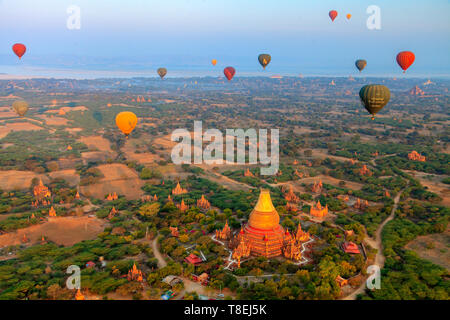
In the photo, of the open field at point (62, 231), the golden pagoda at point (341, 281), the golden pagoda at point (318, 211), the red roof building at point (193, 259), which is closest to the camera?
the golden pagoda at point (341, 281)

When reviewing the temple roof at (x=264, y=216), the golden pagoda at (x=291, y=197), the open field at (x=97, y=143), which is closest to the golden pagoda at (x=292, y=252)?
the temple roof at (x=264, y=216)

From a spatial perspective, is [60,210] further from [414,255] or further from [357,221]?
[414,255]

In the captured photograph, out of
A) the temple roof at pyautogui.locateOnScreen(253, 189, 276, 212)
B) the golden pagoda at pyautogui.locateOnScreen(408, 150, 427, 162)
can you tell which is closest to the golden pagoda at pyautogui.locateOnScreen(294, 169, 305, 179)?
the golden pagoda at pyautogui.locateOnScreen(408, 150, 427, 162)

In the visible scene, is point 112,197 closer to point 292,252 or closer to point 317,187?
point 292,252

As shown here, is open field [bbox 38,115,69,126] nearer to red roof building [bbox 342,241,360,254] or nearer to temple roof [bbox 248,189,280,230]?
temple roof [bbox 248,189,280,230]

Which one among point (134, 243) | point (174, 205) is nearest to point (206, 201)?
point (174, 205)

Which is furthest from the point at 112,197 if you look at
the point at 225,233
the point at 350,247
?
the point at 350,247

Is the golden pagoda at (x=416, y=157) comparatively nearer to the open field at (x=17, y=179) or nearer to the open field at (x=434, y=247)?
the open field at (x=434, y=247)
